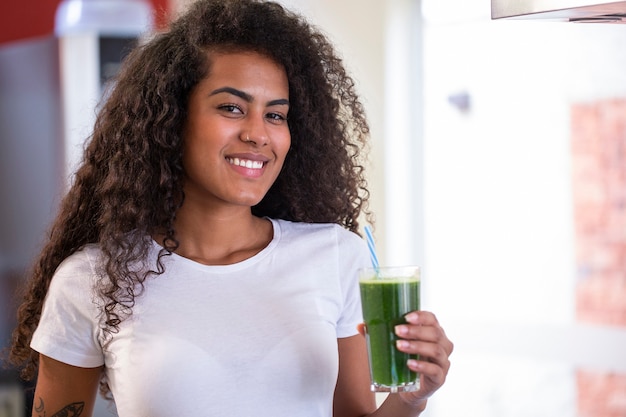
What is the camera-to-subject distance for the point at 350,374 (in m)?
2.06

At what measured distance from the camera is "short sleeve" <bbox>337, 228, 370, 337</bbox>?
2.04 m

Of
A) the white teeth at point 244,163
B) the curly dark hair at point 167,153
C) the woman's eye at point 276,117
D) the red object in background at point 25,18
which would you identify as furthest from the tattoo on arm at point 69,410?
the red object in background at point 25,18

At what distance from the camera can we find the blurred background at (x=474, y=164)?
3.79 meters

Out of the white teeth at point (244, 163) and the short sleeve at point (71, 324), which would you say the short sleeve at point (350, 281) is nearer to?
the white teeth at point (244, 163)

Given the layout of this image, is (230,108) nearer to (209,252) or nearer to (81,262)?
(209,252)

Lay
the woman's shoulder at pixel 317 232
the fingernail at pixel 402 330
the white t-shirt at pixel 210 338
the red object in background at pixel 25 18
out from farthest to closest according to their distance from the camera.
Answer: the red object in background at pixel 25 18 → the woman's shoulder at pixel 317 232 → the white t-shirt at pixel 210 338 → the fingernail at pixel 402 330

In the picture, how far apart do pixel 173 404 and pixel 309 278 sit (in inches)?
15.2

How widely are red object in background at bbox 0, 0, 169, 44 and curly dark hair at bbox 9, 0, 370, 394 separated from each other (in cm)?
258

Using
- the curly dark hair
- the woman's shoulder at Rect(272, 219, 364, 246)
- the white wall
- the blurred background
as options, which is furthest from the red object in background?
the woman's shoulder at Rect(272, 219, 364, 246)

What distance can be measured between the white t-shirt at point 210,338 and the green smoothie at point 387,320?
22cm

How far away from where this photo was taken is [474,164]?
4207 millimetres

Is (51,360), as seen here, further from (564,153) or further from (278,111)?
(564,153)

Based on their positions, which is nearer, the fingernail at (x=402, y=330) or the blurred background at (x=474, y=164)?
the fingernail at (x=402, y=330)

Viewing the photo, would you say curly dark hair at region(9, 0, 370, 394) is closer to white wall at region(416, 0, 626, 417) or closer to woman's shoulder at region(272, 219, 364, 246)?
woman's shoulder at region(272, 219, 364, 246)
